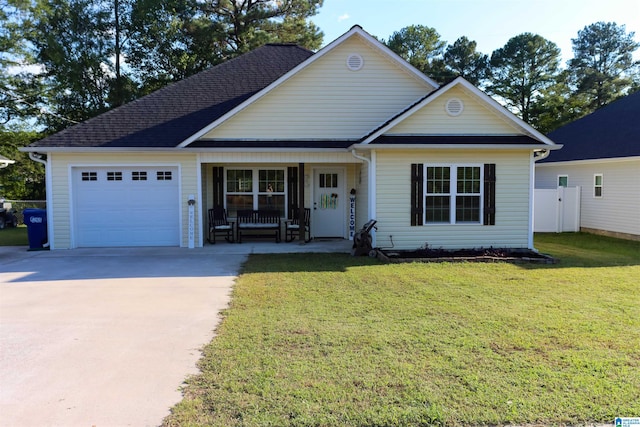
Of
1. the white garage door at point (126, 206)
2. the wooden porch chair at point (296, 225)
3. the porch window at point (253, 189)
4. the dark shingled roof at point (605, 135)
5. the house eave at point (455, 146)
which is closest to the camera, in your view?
the house eave at point (455, 146)

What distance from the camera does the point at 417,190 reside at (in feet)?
35.7

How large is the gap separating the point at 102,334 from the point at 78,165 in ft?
26.4

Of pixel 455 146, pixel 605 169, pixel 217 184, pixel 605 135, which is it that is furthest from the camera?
pixel 605 135

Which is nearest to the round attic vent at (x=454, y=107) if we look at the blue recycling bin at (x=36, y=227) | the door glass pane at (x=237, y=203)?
the door glass pane at (x=237, y=203)

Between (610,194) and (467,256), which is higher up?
(610,194)

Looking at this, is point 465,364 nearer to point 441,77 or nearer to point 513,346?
point 513,346

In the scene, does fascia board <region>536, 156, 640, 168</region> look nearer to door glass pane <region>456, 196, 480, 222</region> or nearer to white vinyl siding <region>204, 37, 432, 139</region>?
door glass pane <region>456, 196, 480, 222</region>

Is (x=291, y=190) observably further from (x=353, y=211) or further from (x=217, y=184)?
(x=217, y=184)

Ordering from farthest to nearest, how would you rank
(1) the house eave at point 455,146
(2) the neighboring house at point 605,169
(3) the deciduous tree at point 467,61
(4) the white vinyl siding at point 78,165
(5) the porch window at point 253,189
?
1. (3) the deciduous tree at point 467,61
2. (2) the neighboring house at point 605,169
3. (5) the porch window at point 253,189
4. (4) the white vinyl siding at point 78,165
5. (1) the house eave at point 455,146

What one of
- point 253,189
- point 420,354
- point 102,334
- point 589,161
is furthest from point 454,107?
point 102,334

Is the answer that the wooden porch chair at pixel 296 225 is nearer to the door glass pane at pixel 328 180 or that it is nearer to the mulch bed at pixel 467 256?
the door glass pane at pixel 328 180

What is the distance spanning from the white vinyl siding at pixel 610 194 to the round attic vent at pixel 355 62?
8.64m

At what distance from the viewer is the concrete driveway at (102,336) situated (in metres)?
3.50

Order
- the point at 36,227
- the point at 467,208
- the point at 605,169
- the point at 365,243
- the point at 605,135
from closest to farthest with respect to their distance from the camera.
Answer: the point at 365,243 < the point at 467,208 < the point at 36,227 < the point at 605,169 < the point at 605,135
